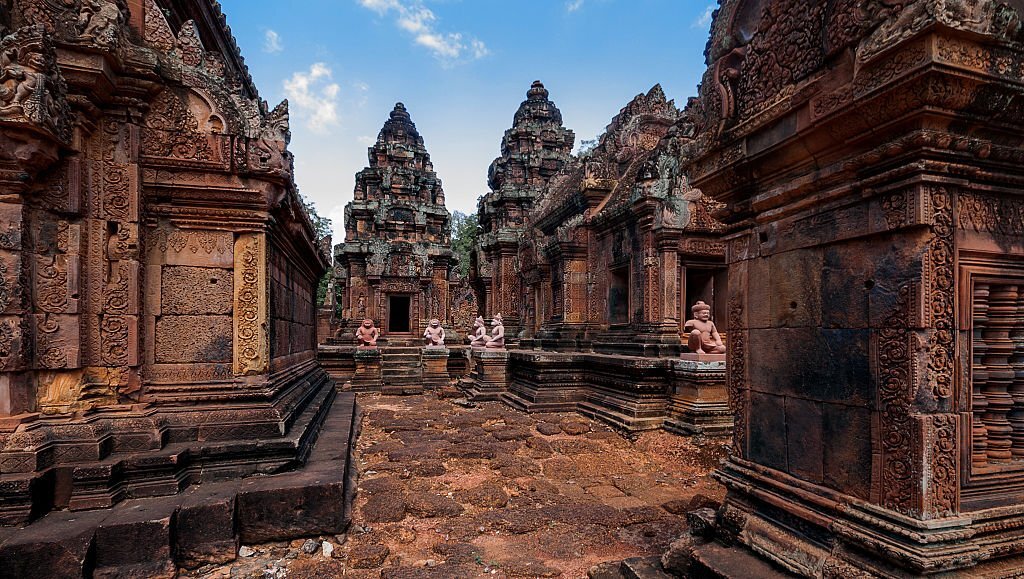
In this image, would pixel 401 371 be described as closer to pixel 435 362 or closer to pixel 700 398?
pixel 435 362

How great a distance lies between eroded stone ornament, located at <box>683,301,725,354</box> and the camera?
8492 millimetres

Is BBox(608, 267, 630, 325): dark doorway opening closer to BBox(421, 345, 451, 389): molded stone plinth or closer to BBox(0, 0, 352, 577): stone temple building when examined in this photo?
BBox(421, 345, 451, 389): molded stone plinth

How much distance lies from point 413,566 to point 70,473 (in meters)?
2.58

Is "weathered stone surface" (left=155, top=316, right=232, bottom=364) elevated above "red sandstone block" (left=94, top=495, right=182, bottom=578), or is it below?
above

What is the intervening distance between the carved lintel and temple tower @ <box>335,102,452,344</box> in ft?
53.1

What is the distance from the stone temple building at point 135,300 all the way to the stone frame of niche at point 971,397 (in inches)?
155

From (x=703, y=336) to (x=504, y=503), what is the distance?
5.08m

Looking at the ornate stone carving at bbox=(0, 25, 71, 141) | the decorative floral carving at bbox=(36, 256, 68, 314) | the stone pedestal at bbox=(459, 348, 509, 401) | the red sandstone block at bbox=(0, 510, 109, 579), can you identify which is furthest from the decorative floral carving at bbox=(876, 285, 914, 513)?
the stone pedestal at bbox=(459, 348, 509, 401)

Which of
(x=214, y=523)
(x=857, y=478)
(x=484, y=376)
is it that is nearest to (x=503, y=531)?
(x=214, y=523)

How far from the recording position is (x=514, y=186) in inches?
860

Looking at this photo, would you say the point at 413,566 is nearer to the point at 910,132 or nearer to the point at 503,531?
the point at 503,531

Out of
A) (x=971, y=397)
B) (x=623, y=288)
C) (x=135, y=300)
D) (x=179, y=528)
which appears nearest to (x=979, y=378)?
(x=971, y=397)

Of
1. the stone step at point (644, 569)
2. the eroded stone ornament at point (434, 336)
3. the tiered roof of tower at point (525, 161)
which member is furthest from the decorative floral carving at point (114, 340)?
the tiered roof of tower at point (525, 161)

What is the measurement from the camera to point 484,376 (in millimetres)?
12258
